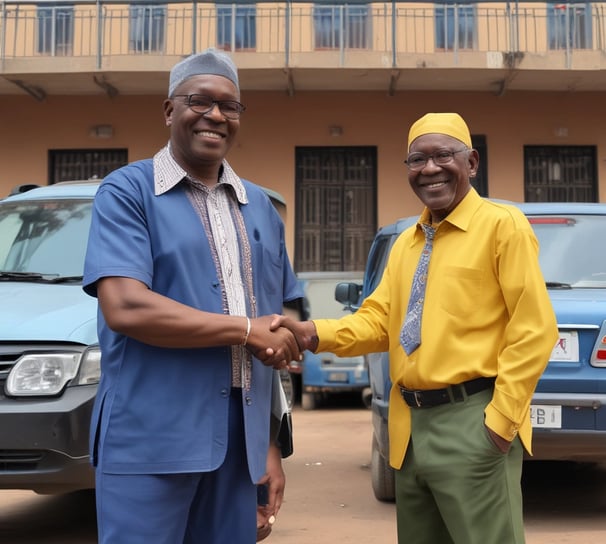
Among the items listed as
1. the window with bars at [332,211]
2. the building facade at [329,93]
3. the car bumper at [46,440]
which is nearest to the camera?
the car bumper at [46,440]

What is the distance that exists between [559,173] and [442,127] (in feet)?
48.9

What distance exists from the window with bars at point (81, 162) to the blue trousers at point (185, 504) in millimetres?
15538

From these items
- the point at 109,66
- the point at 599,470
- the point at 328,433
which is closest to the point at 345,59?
the point at 109,66

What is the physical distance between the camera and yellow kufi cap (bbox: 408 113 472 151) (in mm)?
3000

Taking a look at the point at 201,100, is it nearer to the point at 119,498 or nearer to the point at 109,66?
the point at 119,498

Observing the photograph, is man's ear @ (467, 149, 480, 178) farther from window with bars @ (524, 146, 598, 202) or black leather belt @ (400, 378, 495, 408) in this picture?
window with bars @ (524, 146, 598, 202)

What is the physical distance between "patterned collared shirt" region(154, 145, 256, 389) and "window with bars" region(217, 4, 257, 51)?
1398cm

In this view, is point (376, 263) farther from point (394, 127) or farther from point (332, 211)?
point (394, 127)

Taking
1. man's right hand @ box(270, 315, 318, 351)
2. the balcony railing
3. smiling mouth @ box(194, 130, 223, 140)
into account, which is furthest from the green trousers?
the balcony railing

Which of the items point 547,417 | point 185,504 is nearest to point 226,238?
point 185,504

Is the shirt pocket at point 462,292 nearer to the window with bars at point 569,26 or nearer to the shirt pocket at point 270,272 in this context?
the shirt pocket at point 270,272

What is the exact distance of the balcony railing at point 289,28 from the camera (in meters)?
15.7

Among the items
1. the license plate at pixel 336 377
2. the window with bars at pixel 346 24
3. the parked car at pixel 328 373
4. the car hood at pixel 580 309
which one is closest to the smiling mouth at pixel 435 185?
the car hood at pixel 580 309

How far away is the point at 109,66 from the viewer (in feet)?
51.0
